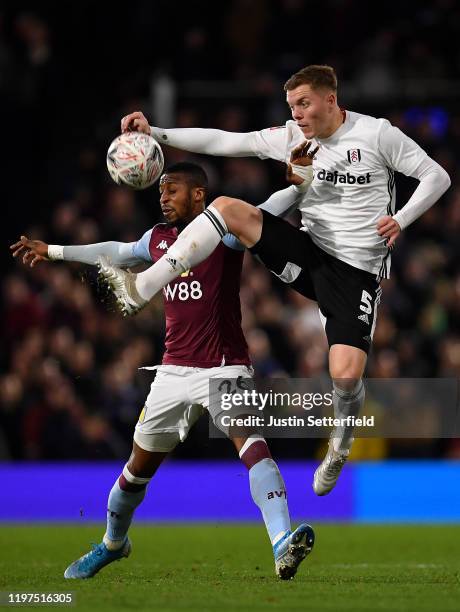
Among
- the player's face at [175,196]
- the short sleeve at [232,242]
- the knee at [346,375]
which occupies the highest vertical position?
the player's face at [175,196]

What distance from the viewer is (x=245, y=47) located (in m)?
18.3

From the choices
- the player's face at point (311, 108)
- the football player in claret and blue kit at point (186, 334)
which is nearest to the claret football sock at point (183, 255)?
the football player in claret and blue kit at point (186, 334)

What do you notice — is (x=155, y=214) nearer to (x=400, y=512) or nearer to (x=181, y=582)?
(x=400, y=512)

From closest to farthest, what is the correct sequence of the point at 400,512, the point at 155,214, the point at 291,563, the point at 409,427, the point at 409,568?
the point at 291,563, the point at 409,568, the point at 409,427, the point at 400,512, the point at 155,214

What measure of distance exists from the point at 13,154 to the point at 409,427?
23.3 ft

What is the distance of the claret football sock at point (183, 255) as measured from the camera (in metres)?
8.01

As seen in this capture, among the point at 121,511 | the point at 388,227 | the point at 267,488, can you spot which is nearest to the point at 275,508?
the point at 267,488

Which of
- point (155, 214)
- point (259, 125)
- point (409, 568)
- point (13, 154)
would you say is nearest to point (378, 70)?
point (259, 125)

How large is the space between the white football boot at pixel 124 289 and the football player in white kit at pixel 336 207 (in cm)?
79

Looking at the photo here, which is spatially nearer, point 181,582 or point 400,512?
point 181,582

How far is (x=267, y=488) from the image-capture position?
26.7 ft

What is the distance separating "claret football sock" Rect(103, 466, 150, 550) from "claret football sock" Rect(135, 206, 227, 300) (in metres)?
1.45

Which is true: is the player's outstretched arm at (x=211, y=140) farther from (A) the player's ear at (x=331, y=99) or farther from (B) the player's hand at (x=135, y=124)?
(A) the player's ear at (x=331, y=99)

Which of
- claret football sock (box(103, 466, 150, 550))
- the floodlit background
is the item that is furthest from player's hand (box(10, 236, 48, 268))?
the floodlit background
